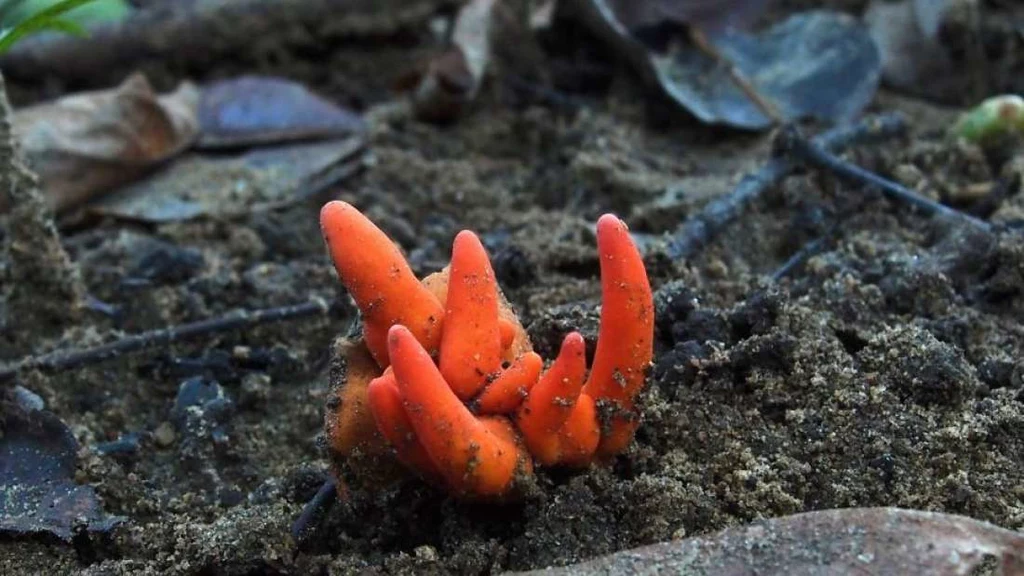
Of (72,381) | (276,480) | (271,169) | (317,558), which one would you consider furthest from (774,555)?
(271,169)

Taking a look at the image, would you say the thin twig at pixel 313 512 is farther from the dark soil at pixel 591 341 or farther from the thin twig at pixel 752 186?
the thin twig at pixel 752 186

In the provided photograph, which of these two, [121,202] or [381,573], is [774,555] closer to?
[381,573]

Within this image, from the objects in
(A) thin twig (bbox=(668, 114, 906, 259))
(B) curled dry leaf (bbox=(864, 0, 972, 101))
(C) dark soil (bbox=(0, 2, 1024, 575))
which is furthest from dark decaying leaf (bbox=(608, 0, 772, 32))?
(A) thin twig (bbox=(668, 114, 906, 259))

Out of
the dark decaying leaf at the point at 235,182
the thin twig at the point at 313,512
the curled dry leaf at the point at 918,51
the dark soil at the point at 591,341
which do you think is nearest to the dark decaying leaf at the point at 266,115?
the dark decaying leaf at the point at 235,182

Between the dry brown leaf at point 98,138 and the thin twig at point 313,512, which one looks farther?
the dry brown leaf at point 98,138

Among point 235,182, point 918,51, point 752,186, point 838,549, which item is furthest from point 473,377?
point 918,51

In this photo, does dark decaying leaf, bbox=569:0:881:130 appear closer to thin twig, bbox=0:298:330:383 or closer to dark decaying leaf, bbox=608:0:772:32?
dark decaying leaf, bbox=608:0:772:32

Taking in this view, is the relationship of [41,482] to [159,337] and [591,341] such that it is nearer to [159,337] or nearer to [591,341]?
[159,337]

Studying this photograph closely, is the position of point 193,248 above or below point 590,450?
below
